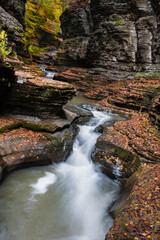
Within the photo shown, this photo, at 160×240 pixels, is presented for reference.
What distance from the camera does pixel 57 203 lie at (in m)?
5.18

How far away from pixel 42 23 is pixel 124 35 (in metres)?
25.3

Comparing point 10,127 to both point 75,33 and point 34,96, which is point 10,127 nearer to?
point 34,96

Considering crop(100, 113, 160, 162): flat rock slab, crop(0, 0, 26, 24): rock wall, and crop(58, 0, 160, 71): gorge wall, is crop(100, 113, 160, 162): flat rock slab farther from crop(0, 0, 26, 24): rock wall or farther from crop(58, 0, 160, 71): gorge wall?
crop(0, 0, 26, 24): rock wall

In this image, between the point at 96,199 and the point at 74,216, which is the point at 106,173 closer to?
the point at 96,199

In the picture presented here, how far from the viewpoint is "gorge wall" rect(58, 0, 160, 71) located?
1861cm

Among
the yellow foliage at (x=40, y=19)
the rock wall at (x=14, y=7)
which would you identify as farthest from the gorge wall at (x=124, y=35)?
the yellow foliage at (x=40, y=19)

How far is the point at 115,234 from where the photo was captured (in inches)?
134

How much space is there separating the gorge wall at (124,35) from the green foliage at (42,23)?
16038 millimetres

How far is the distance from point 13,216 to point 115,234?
3.11 meters

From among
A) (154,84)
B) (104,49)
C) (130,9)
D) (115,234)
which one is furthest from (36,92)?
(130,9)

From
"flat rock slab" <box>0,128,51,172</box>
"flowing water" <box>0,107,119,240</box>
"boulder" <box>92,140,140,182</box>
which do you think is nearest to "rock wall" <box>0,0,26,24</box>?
"flat rock slab" <box>0,128,51,172</box>

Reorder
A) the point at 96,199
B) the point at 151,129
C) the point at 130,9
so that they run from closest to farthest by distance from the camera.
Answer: the point at 96,199 < the point at 151,129 < the point at 130,9

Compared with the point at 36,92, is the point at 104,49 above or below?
above

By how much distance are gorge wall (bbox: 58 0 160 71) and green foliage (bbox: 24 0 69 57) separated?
1604cm
